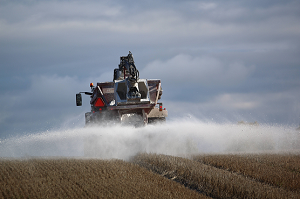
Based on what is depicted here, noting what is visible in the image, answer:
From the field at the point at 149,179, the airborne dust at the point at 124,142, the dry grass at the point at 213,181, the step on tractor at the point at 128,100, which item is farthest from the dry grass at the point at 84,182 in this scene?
the step on tractor at the point at 128,100

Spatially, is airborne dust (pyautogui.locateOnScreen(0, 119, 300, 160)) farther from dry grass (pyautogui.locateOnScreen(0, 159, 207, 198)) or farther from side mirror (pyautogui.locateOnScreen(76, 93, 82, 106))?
dry grass (pyautogui.locateOnScreen(0, 159, 207, 198))

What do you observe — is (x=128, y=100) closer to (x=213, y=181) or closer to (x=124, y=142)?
(x=124, y=142)

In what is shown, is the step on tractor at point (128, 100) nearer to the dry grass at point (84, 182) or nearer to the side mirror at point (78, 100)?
the side mirror at point (78, 100)

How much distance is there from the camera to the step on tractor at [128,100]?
52.9ft

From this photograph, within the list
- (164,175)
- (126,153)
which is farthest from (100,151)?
(164,175)

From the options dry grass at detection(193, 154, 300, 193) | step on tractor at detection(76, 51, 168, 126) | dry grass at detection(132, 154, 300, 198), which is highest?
step on tractor at detection(76, 51, 168, 126)

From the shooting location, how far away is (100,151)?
15641 mm

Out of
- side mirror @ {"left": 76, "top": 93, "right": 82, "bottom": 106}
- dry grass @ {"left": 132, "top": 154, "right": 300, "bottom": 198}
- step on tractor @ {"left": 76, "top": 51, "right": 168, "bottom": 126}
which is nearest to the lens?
dry grass @ {"left": 132, "top": 154, "right": 300, "bottom": 198}

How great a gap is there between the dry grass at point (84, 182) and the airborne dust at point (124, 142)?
2.66m

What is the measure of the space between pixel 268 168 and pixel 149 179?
15.4 feet

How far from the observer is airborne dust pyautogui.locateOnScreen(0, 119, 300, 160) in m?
15.6

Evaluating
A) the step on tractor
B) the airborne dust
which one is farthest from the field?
the step on tractor

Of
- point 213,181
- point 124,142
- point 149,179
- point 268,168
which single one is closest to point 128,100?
point 124,142

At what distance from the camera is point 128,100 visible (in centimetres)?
1600
